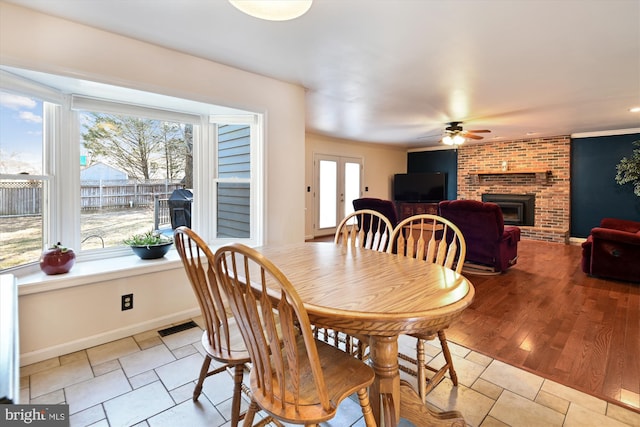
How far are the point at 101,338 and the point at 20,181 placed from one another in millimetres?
1249

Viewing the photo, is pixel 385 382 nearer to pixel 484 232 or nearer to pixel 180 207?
pixel 180 207

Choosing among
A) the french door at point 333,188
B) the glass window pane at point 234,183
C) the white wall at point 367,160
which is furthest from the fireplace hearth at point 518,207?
the glass window pane at point 234,183

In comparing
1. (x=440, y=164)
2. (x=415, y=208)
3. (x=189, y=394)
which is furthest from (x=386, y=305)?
(x=440, y=164)

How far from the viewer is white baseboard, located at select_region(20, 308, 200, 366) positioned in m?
2.07

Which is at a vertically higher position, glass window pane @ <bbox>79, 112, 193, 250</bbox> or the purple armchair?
glass window pane @ <bbox>79, 112, 193, 250</bbox>

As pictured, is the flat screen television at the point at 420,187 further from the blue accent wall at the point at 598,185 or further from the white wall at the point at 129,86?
the white wall at the point at 129,86

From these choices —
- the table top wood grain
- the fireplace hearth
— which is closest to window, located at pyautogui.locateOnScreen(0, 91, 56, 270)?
the table top wood grain

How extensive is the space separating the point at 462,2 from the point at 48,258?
10.1 ft

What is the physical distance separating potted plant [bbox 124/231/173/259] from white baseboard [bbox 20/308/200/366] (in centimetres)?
53

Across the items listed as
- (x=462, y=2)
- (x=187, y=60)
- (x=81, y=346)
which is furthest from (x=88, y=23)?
(x=462, y=2)

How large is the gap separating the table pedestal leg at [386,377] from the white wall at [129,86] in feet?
6.61

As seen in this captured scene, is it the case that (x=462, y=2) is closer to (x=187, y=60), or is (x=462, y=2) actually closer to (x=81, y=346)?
(x=187, y=60)

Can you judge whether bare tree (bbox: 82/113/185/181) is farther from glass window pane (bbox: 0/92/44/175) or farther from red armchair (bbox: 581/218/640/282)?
red armchair (bbox: 581/218/640/282)

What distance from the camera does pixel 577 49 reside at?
2.46m
